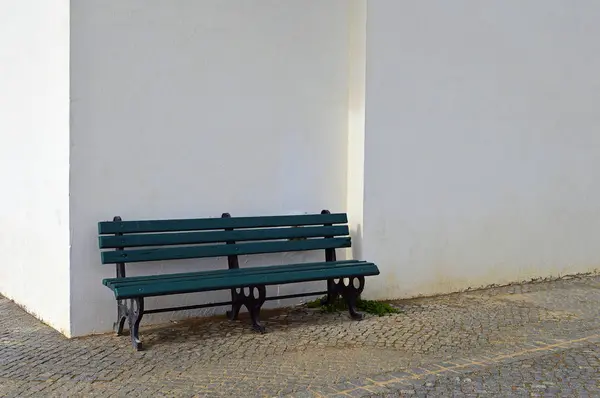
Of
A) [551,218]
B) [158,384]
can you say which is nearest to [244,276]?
[158,384]

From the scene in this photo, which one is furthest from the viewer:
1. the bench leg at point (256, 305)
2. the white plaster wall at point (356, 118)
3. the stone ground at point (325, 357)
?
the white plaster wall at point (356, 118)

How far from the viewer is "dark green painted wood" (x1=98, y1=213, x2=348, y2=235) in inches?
217

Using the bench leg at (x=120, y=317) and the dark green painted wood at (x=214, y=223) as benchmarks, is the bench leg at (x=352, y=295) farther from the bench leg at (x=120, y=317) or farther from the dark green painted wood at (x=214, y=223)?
the bench leg at (x=120, y=317)

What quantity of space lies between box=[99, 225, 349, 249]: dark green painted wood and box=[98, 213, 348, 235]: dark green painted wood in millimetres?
46

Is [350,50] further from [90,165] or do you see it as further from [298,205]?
[90,165]

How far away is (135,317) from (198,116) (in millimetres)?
1813

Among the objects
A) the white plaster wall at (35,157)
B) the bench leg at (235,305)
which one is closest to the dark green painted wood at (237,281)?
the bench leg at (235,305)

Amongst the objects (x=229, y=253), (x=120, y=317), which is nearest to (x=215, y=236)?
(x=229, y=253)

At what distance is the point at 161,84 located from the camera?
19.2 ft

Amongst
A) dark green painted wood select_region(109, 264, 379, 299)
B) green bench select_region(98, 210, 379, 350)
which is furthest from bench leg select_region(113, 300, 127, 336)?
dark green painted wood select_region(109, 264, 379, 299)

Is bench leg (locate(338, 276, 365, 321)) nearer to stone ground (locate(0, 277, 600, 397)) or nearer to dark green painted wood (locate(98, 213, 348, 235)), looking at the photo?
stone ground (locate(0, 277, 600, 397))

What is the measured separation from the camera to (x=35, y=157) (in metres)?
6.16

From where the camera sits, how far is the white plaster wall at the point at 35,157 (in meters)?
5.56

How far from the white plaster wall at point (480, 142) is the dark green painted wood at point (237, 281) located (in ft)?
2.46
